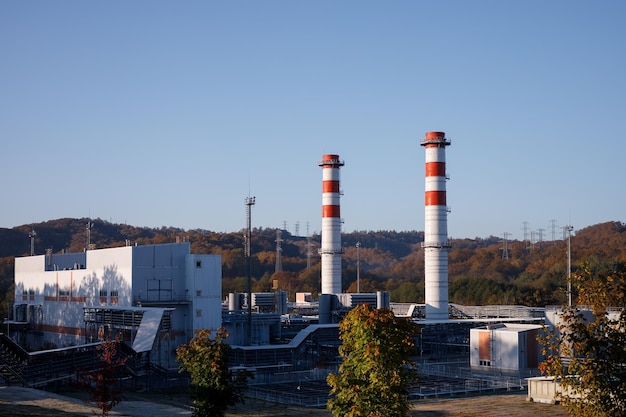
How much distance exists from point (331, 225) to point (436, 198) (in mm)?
11929

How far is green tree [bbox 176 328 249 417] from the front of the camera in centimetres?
2495

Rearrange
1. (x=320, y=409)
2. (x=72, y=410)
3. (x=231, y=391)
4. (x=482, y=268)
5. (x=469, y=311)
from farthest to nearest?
(x=482, y=268)
(x=469, y=311)
(x=320, y=409)
(x=72, y=410)
(x=231, y=391)

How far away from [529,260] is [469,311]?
205ft

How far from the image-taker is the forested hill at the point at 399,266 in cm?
9700

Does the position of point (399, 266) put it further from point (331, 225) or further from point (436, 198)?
point (436, 198)

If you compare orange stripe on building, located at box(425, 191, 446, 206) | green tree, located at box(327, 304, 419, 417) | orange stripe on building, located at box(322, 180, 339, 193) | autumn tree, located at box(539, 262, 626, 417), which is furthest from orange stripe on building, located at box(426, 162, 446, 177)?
autumn tree, located at box(539, 262, 626, 417)

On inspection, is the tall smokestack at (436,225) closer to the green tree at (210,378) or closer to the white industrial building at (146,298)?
the white industrial building at (146,298)


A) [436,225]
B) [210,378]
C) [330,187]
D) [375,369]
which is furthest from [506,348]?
[375,369]

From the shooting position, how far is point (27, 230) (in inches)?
6117

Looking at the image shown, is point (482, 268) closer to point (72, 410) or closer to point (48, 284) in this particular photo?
point (48, 284)

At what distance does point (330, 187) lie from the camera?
2847 inches

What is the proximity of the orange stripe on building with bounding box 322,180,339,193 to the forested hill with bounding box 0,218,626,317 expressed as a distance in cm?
2372

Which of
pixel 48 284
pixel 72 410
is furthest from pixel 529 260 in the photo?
pixel 72 410

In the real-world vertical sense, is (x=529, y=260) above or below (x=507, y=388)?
above
